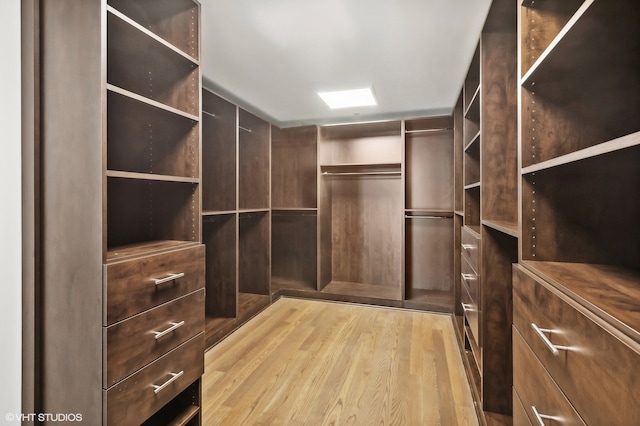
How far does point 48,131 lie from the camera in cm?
121

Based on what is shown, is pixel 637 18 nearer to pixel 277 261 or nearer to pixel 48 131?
pixel 48 131

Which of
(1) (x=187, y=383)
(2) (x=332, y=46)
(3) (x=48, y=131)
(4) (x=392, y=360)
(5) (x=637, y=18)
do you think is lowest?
(4) (x=392, y=360)

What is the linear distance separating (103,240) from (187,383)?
2.58ft

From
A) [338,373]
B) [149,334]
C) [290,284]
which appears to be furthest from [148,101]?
[290,284]

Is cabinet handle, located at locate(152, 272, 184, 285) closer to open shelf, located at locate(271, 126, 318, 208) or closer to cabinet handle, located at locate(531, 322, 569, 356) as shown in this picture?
cabinet handle, located at locate(531, 322, 569, 356)

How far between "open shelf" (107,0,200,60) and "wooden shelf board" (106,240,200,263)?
939 mm

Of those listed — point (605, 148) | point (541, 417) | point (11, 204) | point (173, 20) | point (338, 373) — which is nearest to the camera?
point (605, 148)

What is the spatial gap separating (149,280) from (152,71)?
43.7 inches

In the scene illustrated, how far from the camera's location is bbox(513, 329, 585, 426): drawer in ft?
2.60

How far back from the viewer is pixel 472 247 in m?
1.99

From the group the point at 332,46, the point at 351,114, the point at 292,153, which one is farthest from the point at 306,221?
the point at 332,46

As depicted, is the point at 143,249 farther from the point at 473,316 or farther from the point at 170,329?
the point at 473,316

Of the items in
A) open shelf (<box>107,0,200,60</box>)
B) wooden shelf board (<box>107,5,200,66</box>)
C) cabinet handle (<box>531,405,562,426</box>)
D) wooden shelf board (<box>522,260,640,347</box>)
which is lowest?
cabinet handle (<box>531,405,562,426</box>)

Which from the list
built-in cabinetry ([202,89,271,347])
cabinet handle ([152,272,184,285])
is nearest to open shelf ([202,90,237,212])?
built-in cabinetry ([202,89,271,347])
